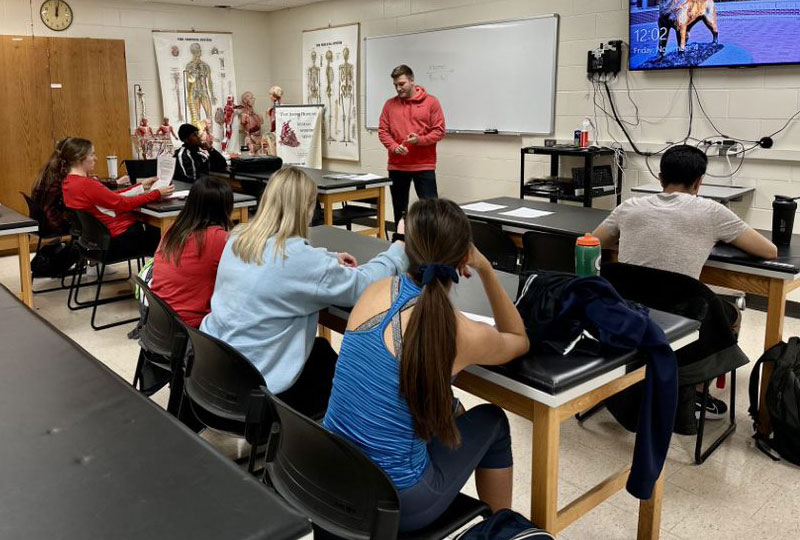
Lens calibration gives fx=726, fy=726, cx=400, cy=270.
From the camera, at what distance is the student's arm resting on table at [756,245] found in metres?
2.61

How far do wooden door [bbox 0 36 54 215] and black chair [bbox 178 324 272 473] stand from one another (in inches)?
223

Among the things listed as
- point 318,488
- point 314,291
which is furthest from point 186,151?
point 318,488

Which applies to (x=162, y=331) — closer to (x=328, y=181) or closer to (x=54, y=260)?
(x=328, y=181)

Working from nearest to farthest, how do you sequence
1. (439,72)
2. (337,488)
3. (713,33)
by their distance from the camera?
(337,488) < (713,33) < (439,72)

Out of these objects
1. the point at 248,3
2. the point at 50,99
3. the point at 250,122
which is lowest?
the point at 250,122

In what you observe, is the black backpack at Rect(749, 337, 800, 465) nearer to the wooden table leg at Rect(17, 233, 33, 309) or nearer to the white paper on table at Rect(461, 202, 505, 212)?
the white paper on table at Rect(461, 202, 505, 212)

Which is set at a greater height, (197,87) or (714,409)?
(197,87)

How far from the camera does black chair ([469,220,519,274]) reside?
3395 mm

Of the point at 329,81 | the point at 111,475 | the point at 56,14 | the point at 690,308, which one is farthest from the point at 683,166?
the point at 56,14

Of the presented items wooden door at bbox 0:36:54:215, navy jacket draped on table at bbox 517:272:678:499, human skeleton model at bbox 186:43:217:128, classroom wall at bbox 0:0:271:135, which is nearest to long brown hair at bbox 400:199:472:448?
navy jacket draped on table at bbox 517:272:678:499

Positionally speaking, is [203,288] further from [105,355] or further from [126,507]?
[126,507]

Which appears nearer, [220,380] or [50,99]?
[220,380]

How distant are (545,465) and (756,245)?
1.44 m

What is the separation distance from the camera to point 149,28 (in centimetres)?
793
